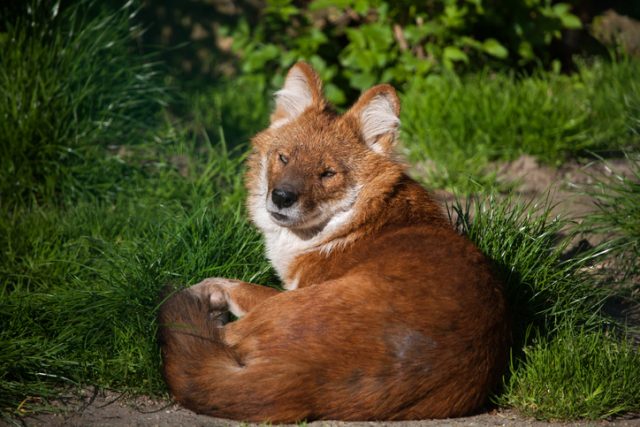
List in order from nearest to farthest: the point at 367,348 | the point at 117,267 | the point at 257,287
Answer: the point at 367,348 < the point at 257,287 < the point at 117,267

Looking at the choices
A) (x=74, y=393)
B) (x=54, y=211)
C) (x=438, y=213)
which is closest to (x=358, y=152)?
(x=438, y=213)

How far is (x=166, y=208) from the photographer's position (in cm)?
542

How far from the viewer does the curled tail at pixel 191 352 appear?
3.46m

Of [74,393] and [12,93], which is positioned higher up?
[12,93]

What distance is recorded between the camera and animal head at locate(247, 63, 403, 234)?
14.5 feet

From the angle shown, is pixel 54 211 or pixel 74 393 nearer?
pixel 74 393

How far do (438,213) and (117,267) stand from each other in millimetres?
1809

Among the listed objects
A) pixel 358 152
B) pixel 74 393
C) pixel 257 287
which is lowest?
pixel 74 393

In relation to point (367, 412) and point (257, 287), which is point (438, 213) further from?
point (367, 412)

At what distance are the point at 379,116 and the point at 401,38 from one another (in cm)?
368

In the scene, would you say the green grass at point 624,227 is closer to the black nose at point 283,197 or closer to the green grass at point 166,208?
the green grass at point 166,208

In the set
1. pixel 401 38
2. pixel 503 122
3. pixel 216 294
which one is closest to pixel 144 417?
pixel 216 294

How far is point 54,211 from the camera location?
573 cm

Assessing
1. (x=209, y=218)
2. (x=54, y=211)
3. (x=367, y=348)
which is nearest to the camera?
(x=367, y=348)
